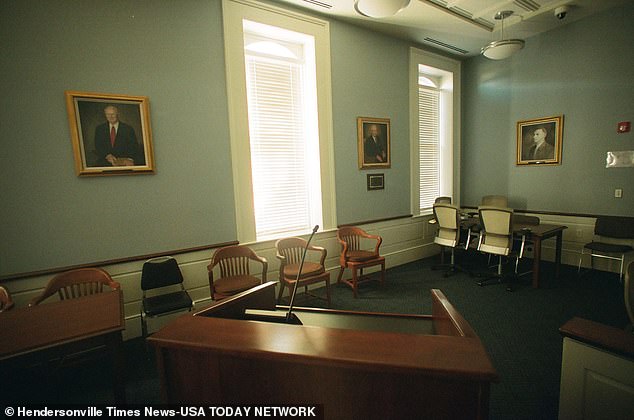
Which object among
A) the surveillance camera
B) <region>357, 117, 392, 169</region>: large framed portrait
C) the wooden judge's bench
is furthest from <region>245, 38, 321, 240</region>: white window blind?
the surveillance camera

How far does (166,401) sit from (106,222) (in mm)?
2196

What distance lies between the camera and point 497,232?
3701 mm

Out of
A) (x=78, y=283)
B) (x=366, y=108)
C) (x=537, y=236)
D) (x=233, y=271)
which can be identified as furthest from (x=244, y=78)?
(x=537, y=236)

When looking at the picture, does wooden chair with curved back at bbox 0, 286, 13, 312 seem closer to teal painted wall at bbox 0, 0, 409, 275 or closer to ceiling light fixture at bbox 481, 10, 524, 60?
teal painted wall at bbox 0, 0, 409, 275

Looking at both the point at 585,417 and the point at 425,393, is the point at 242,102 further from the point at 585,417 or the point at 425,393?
the point at 585,417

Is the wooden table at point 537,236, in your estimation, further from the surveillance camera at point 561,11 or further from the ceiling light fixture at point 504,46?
the surveillance camera at point 561,11

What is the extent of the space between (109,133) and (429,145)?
482cm

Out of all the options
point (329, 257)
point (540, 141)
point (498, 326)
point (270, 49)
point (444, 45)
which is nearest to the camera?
point (498, 326)

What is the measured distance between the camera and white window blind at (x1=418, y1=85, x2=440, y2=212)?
527cm

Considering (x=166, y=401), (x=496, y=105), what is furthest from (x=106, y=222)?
(x=496, y=105)

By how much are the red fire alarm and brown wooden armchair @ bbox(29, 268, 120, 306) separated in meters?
6.06

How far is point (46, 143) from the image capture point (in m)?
2.42

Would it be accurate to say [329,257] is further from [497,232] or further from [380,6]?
[380,6]

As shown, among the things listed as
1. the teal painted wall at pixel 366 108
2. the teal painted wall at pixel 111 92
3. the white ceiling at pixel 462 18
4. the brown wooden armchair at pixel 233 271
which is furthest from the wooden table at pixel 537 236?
the teal painted wall at pixel 111 92
